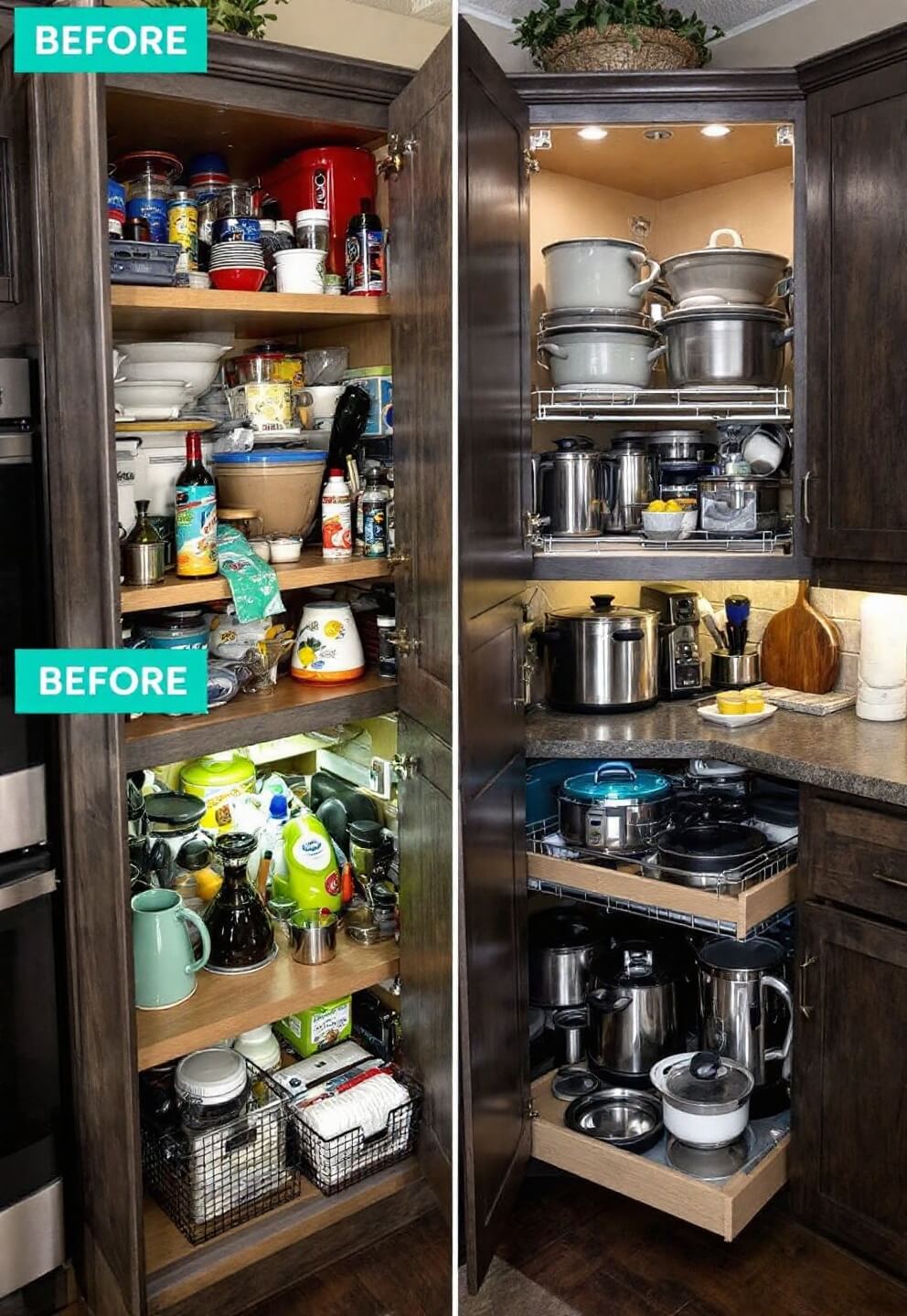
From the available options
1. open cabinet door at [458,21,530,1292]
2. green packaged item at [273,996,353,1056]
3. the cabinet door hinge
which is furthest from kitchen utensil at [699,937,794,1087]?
the cabinet door hinge

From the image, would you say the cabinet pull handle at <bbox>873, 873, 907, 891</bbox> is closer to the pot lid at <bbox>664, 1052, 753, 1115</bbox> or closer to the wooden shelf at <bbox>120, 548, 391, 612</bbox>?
the pot lid at <bbox>664, 1052, 753, 1115</bbox>

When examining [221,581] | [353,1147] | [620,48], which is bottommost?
[353,1147]

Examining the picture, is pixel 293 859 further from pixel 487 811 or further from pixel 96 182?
pixel 96 182

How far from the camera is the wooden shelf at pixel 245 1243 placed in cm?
56

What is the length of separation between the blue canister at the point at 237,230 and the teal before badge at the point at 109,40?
1.86 feet

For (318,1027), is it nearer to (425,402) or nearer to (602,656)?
(602,656)

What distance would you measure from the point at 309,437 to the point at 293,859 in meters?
0.35

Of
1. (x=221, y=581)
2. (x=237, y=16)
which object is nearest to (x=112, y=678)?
(x=237, y=16)

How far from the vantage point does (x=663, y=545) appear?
54.2 inches

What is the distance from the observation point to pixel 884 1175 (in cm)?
120

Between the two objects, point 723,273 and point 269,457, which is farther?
point 723,273

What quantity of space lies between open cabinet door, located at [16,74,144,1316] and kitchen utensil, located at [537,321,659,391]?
787 millimetres

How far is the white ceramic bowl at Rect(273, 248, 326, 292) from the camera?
0.94 m

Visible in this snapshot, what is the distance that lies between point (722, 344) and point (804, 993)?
0.71 m
